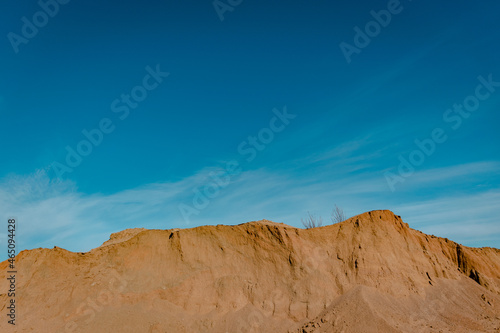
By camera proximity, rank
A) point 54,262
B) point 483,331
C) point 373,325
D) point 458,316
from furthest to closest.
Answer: point 54,262 → point 458,316 → point 483,331 → point 373,325

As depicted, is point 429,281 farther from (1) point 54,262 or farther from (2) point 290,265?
(1) point 54,262

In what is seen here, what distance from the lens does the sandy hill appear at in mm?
20516

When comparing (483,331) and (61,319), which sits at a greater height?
(61,319)

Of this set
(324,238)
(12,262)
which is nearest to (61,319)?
(12,262)

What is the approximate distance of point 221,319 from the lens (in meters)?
20.8

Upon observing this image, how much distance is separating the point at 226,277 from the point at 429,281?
14162 mm

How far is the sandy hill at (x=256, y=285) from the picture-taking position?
67.3ft

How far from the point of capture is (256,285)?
22.3 metres

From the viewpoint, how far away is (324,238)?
24844mm

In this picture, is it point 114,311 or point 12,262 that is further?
point 12,262

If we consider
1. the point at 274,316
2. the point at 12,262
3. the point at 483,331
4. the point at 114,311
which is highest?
the point at 12,262

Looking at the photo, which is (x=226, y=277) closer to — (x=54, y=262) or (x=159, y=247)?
(x=159, y=247)

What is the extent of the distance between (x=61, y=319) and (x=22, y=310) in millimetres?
3077

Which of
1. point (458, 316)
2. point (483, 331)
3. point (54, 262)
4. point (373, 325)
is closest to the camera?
point (373, 325)
